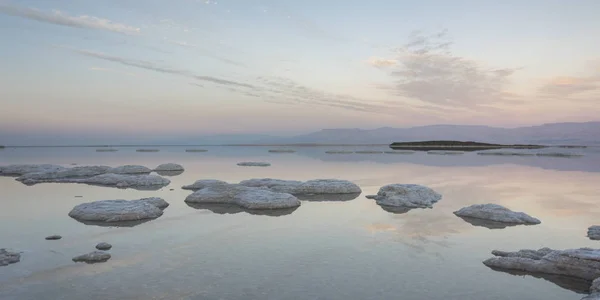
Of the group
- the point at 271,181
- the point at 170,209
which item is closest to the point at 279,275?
the point at 170,209

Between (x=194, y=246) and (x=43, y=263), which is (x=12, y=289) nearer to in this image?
(x=43, y=263)

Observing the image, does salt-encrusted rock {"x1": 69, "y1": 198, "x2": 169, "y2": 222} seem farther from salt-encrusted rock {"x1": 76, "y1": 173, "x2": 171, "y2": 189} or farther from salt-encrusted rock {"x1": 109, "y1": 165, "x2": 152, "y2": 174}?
salt-encrusted rock {"x1": 109, "y1": 165, "x2": 152, "y2": 174}

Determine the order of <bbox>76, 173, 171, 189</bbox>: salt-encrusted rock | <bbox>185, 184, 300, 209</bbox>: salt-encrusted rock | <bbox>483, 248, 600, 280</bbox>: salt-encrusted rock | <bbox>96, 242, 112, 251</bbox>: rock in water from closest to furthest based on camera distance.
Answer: <bbox>483, 248, 600, 280</bbox>: salt-encrusted rock
<bbox>96, 242, 112, 251</bbox>: rock in water
<bbox>185, 184, 300, 209</bbox>: salt-encrusted rock
<bbox>76, 173, 171, 189</bbox>: salt-encrusted rock

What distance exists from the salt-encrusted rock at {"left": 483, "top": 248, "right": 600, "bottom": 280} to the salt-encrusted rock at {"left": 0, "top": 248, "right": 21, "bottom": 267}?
976 centimetres

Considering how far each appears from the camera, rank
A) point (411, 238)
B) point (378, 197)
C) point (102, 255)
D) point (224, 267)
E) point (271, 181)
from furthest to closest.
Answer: point (271, 181) → point (378, 197) → point (411, 238) → point (102, 255) → point (224, 267)

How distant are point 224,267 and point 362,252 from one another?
3162mm

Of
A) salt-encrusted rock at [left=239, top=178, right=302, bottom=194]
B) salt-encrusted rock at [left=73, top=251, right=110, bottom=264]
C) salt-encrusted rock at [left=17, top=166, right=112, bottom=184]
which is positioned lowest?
salt-encrusted rock at [left=17, top=166, right=112, bottom=184]

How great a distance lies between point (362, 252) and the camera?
9305mm

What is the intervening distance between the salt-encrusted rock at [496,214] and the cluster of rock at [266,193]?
244 inches

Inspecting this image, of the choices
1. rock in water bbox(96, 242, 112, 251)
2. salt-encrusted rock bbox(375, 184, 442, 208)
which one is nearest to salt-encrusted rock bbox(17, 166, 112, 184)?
rock in water bbox(96, 242, 112, 251)

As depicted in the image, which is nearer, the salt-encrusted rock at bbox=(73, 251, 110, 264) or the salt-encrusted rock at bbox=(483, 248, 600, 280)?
the salt-encrusted rock at bbox=(483, 248, 600, 280)

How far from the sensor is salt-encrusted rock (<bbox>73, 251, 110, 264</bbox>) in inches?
335

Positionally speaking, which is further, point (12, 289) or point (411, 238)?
point (411, 238)

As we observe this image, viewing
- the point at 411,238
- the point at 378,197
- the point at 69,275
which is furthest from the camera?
the point at 378,197
